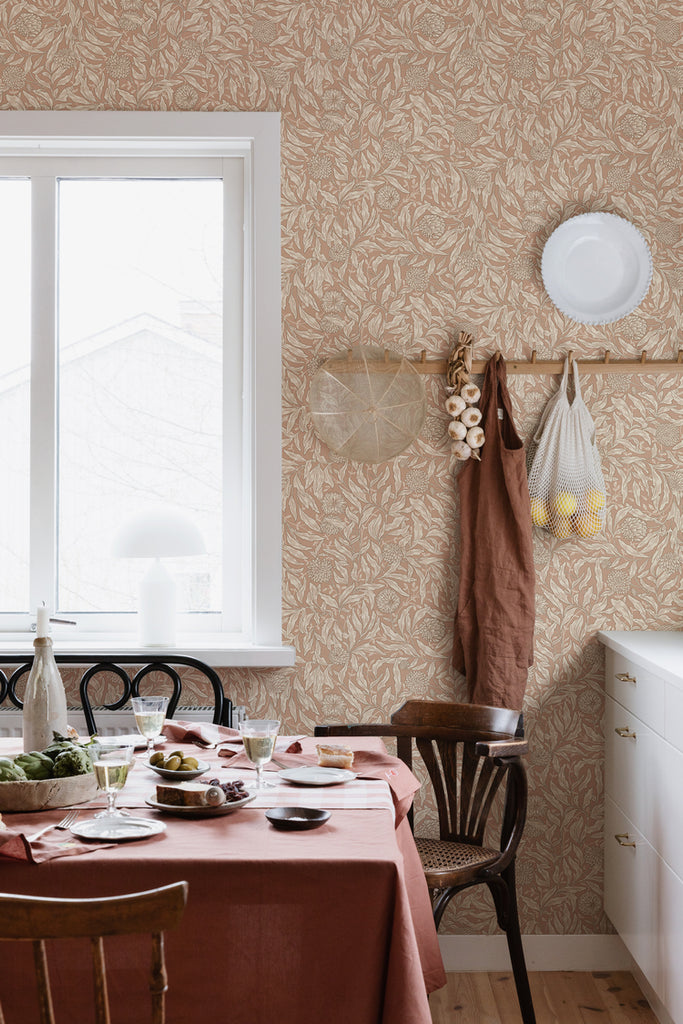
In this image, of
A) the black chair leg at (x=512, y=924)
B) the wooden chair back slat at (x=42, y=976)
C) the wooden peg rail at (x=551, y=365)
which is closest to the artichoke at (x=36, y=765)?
the wooden chair back slat at (x=42, y=976)

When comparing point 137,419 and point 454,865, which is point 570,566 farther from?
point 137,419

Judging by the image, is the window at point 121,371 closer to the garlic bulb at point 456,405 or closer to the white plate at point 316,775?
the garlic bulb at point 456,405

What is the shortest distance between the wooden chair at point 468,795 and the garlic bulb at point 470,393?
2.81 ft

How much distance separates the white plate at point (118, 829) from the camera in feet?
4.80

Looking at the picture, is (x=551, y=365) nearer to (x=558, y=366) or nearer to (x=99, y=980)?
(x=558, y=366)

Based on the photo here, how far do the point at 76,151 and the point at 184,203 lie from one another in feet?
1.14

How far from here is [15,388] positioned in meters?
3.00

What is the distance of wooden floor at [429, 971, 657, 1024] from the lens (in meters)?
2.53

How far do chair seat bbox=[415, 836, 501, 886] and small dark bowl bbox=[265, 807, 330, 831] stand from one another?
67 centimetres

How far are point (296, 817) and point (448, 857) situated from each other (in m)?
0.85

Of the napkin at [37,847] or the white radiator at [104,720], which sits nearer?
the napkin at [37,847]

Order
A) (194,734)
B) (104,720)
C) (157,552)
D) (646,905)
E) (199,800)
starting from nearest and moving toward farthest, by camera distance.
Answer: (199,800)
(194,734)
(646,905)
(157,552)
(104,720)

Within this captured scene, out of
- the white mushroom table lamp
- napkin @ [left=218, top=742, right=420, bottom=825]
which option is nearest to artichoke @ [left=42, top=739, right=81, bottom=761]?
napkin @ [left=218, top=742, right=420, bottom=825]

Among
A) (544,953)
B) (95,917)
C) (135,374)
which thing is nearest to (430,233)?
(135,374)
